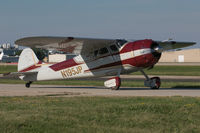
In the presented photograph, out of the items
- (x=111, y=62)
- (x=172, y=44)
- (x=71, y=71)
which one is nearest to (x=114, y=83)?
(x=111, y=62)

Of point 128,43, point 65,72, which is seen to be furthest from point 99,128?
point 65,72

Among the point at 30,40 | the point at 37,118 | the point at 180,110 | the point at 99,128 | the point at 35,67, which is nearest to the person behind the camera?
the point at 99,128

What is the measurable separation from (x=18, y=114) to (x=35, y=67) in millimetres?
12569

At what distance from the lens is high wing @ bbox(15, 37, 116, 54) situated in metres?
16.3

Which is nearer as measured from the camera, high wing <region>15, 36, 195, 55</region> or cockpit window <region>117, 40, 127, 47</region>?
high wing <region>15, 36, 195, 55</region>

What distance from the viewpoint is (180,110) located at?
977cm

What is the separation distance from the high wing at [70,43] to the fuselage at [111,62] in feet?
1.09

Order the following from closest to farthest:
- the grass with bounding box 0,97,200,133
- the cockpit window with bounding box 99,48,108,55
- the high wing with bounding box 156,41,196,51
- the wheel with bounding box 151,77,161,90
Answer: the grass with bounding box 0,97,200,133 < the cockpit window with bounding box 99,48,108,55 < the wheel with bounding box 151,77,161,90 < the high wing with bounding box 156,41,196,51

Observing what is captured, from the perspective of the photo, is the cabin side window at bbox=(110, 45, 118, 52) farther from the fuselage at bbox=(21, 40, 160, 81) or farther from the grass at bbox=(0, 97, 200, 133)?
the grass at bbox=(0, 97, 200, 133)

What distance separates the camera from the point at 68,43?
17.7 meters

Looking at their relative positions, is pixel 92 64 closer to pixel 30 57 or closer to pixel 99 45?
pixel 99 45

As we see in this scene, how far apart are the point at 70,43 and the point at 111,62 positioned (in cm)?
231

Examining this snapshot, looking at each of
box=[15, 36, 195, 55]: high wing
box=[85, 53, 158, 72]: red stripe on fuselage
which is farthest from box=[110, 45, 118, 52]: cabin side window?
box=[85, 53, 158, 72]: red stripe on fuselage

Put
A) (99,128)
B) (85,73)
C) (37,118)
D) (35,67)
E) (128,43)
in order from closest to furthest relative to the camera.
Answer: (99,128) < (37,118) < (128,43) < (85,73) < (35,67)
